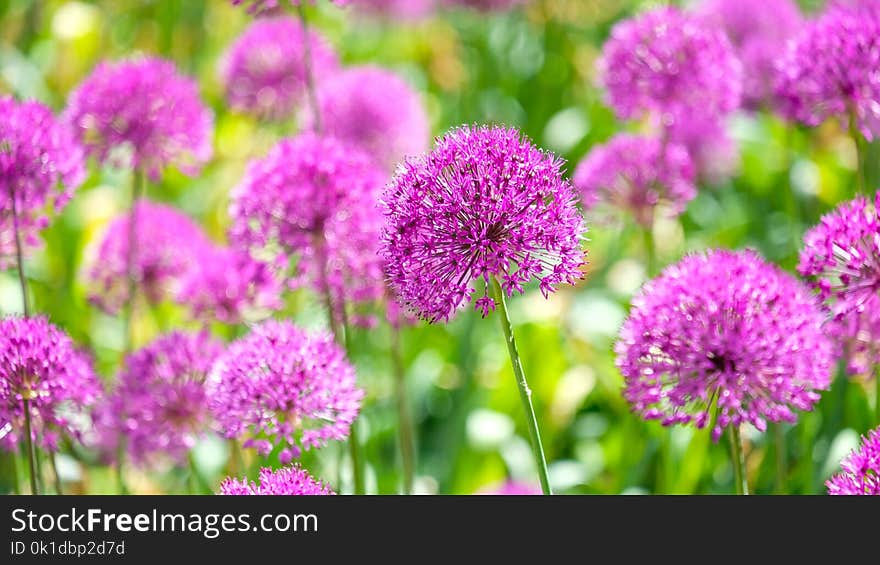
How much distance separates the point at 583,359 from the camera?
10.5 ft

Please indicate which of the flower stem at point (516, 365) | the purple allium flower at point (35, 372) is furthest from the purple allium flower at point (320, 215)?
the flower stem at point (516, 365)

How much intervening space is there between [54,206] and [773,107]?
1.93 meters

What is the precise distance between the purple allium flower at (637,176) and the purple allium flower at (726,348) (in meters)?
0.87

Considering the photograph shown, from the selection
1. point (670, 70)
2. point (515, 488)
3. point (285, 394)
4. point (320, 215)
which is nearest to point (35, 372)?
point (285, 394)

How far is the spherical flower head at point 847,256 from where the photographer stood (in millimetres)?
1586

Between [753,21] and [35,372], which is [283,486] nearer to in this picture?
[35,372]

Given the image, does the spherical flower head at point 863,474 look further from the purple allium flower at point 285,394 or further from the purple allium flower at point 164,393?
the purple allium flower at point 164,393

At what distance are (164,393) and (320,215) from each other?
1.55ft

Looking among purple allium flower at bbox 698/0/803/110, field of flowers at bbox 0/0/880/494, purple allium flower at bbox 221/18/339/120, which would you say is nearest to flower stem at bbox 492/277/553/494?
field of flowers at bbox 0/0/880/494

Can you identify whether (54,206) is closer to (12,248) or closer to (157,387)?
(12,248)

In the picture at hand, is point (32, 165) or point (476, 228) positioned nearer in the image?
point (476, 228)

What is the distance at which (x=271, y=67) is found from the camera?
305cm

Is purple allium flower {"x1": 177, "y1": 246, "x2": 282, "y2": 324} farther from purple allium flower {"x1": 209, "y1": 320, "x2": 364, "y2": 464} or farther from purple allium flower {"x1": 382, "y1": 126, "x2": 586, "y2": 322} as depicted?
purple allium flower {"x1": 382, "y1": 126, "x2": 586, "y2": 322}
